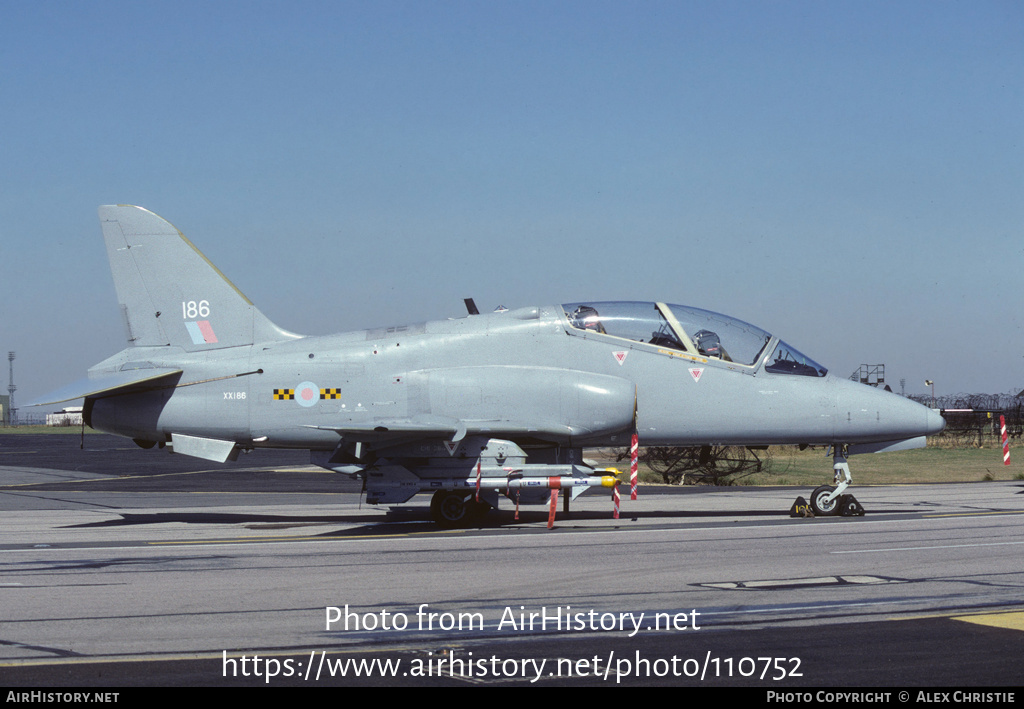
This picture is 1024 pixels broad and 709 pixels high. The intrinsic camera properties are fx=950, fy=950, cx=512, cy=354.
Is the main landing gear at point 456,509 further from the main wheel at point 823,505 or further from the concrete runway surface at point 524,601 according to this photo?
the main wheel at point 823,505

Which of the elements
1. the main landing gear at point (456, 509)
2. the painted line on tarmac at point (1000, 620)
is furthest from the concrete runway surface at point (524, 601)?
the main landing gear at point (456, 509)

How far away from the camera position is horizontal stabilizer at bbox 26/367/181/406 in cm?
1591

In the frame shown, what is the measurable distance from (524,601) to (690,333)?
835cm

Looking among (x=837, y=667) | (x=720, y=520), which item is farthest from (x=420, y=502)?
(x=837, y=667)

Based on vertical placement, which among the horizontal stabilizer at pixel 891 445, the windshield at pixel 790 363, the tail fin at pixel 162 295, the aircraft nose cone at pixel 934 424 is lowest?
the horizontal stabilizer at pixel 891 445

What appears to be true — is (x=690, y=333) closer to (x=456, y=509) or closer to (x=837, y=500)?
(x=837, y=500)

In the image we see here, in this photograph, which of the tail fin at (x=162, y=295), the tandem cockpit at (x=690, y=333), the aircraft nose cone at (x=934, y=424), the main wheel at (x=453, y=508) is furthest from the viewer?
the tail fin at (x=162, y=295)

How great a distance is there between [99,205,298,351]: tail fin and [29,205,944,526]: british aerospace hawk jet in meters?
0.47

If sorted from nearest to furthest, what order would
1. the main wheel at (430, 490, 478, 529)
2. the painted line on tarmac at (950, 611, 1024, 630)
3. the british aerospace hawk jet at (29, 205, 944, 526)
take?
the painted line on tarmac at (950, 611, 1024, 630) < the british aerospace hawk jet at (29, 205, 944, 526) < the main wheel at (430, 490, 478, 529)

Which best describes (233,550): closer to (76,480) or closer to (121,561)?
(121,561)

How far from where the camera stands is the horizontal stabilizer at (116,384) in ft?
52.2

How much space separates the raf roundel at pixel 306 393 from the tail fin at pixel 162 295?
131 cm

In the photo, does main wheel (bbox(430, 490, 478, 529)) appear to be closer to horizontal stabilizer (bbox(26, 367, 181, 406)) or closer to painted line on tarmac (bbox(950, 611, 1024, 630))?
horizontal stabilizer (bbox(26, 367, 181, 406))

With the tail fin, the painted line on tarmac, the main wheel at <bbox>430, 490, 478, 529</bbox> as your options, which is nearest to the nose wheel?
the main wheel at <bbox>430, 490, 478, 529</bbox>
